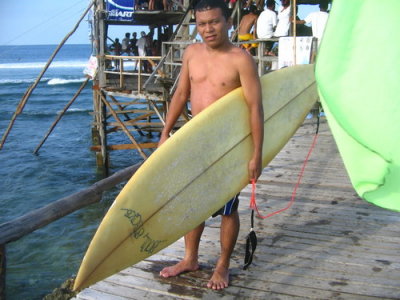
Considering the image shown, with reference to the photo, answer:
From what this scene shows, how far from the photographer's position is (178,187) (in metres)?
2.95

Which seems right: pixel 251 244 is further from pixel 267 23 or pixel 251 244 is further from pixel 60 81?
pixel 60 81

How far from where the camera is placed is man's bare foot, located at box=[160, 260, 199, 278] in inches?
121

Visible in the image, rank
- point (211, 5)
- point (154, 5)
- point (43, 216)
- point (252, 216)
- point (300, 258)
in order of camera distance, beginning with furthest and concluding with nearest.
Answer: point (154, 5)
point (43, 216)
point (300, 258)
point (252, 216)
point (211, 5)

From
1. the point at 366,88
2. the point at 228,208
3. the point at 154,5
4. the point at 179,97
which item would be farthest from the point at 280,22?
the point at 154,5

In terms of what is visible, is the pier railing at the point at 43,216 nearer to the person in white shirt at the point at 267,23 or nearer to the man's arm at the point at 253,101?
the man's arm at the point at 253,101

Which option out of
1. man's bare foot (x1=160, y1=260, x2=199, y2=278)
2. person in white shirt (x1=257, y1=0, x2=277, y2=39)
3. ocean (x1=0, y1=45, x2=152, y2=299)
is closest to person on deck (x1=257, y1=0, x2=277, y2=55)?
person in white shirt (x1=257, y1=0, x2=277, y2=39)

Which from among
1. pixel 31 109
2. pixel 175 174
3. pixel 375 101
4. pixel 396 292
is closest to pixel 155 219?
pixel 175 174

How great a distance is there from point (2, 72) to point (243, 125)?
5735cm

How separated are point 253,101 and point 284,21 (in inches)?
233

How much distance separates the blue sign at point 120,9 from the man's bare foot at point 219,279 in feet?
38.2

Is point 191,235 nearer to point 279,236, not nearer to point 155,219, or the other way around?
point 155,219

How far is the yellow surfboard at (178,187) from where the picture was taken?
2.72m

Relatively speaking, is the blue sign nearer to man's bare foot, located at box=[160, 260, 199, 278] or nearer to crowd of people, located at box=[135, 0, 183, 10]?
crowd of people, located at box=[135, 0, 183, 10]

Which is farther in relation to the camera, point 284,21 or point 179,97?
point 284,21
